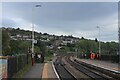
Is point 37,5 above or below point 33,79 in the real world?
above

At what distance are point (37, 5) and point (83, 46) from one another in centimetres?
12756

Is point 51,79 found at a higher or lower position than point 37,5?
lower

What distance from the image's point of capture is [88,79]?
28312mm

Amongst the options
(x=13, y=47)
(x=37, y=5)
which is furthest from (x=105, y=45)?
(x=37, y=5)

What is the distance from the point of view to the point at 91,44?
548 ft

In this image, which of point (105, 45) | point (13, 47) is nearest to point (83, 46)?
point (105, 45)

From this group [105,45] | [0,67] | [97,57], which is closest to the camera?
[0,67]

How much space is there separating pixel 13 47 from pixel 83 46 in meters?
86.2

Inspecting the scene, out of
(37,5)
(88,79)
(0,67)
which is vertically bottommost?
(88,79)

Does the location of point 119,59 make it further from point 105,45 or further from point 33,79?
point 105,45

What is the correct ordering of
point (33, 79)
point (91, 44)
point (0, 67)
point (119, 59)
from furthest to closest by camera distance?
point (91, 44), point (119, 59), point (33, 79), point (0, 67)

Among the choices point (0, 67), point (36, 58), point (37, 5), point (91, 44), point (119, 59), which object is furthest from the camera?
point (91, 44)

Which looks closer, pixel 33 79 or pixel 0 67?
pixel 0 67

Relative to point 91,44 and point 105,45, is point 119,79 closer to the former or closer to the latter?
point 105,45
